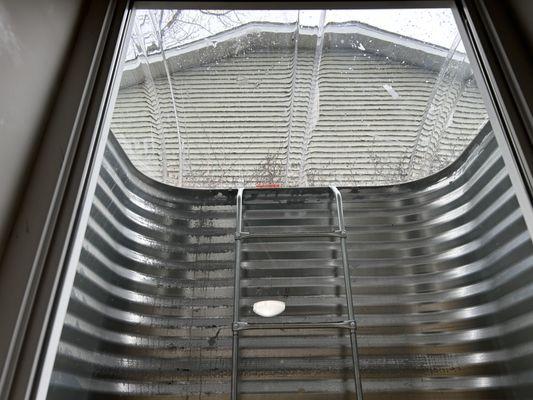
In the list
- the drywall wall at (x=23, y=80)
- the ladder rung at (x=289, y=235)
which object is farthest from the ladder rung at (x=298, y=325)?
the drywall wall at (x=23, y=80)

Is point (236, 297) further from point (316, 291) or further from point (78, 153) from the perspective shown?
point (78, 153)

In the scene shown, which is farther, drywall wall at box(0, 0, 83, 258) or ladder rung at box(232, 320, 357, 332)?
ladder rung at box(232, 320, 357, 332)

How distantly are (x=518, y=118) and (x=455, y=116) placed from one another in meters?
0.71

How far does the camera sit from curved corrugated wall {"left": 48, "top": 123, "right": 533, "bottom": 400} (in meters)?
1.00

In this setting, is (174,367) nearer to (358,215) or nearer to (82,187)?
(82,187)

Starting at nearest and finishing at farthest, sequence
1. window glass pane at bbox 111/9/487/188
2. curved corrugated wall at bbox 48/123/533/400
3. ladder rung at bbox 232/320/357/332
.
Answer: curved corrugated wall at bbox 48/123/533/400 → window glass pane at bbox 111/9/487/188 → ladder rung at bbox 232/320/357/332

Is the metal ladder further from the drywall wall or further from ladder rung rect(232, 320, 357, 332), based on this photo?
the drywall wall

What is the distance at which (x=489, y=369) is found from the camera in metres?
1.14

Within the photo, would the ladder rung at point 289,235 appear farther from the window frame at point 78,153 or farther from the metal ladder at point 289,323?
the window frame at point 78,153

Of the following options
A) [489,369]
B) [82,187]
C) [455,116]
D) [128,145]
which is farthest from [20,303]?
[455,116]

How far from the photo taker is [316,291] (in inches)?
55.2

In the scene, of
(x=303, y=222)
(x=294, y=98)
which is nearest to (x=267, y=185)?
(x=303, y=222)

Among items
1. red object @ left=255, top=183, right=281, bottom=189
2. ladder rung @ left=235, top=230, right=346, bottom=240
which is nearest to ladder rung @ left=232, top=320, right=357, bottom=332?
ladder rung @ left=235, top=230, right=346, bottom=240

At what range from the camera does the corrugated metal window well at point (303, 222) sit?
1.06 m
